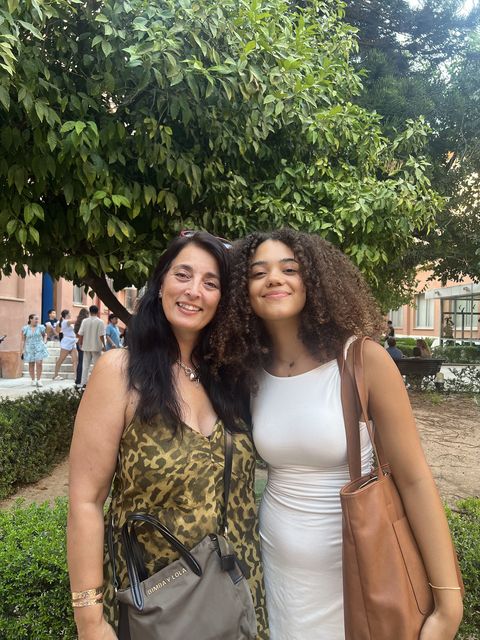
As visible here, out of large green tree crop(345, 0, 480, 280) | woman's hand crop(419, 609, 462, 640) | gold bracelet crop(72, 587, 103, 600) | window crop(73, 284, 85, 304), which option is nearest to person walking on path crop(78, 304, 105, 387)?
large green tree crop(345, 0, 480, 280)

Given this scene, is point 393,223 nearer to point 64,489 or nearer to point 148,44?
point 148,44

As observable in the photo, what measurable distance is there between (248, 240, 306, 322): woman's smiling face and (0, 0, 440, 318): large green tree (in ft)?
5.56

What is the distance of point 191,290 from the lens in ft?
5.86

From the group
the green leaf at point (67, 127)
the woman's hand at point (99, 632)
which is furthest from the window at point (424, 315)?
the woman's hand at point (99, 632)

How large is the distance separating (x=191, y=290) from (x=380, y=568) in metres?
1.00

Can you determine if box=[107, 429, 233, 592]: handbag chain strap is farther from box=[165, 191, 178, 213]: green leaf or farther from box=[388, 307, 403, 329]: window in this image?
box=[388, 307, 403, 329]: window

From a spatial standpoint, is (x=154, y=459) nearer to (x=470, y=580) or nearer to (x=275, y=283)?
(x=275, y=283)

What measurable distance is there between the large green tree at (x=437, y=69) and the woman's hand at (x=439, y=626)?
25.9ft

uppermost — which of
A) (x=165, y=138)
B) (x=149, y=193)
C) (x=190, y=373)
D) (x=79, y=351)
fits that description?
(x=165, y=138)

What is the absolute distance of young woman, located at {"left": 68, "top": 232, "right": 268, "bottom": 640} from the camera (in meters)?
1.56

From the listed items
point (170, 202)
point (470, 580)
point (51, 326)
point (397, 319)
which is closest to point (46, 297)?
point (51, 326)

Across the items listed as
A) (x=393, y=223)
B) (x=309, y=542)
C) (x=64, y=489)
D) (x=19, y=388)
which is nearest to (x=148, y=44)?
(x=393, y=223)

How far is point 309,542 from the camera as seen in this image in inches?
66.4

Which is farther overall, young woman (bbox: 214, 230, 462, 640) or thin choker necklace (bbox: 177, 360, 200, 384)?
thin choker necklace (bbox: 177, 360, 200, 384)
